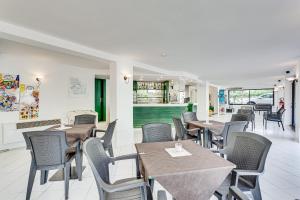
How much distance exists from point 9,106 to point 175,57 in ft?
15.7

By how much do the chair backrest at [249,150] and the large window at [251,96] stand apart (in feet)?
58.6

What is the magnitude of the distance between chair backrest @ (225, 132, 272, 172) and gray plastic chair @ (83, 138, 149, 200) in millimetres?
1149

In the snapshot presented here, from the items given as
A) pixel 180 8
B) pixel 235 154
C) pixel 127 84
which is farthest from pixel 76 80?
pixel 235 154

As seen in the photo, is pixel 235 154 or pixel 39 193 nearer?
pixel 235 154

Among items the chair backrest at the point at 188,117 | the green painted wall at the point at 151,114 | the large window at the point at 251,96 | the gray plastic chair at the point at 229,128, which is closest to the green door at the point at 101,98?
the green painted wall at the point at 151,114

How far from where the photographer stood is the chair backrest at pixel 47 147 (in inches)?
92.0

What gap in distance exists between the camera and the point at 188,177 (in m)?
1.43

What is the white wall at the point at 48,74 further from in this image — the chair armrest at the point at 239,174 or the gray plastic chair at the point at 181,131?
the chair armrest at the point at 239,174

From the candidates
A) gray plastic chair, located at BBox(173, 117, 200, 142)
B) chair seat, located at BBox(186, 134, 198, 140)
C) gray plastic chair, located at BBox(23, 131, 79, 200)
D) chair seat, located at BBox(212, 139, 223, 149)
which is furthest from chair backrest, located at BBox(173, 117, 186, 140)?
gray plastic chair, located at BBox(23, 131, 79, 200)

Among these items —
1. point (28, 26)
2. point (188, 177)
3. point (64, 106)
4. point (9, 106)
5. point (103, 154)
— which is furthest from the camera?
point (64, 106)

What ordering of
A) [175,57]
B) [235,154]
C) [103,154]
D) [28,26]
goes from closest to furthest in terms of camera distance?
[103,154]
[235,154]
[28,26]
[175,57]

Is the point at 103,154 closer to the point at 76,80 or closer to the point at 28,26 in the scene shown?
the point at 28,26

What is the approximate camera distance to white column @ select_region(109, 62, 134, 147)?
4914 mm

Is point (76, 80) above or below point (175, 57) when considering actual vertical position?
below
